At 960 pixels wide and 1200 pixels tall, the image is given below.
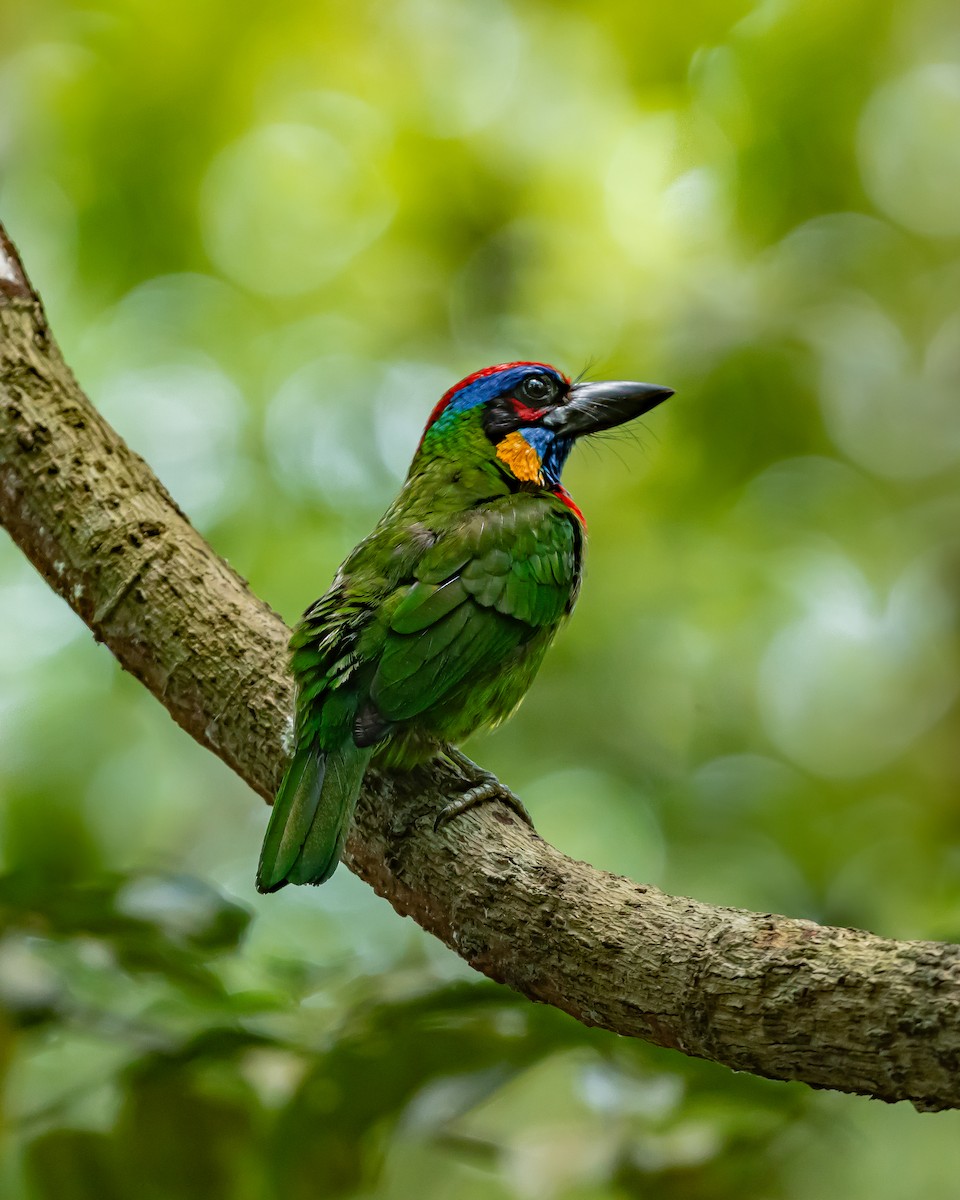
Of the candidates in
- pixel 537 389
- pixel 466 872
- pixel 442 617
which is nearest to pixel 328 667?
pixel 442 617

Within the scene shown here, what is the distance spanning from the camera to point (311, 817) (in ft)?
8.38

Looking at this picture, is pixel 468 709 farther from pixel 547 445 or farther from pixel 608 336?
pixel 608 336

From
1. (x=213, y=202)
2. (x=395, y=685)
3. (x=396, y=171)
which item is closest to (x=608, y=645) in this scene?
(x=396, y=171)

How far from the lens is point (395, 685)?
2846mm

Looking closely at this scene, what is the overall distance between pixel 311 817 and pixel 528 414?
1837 mm

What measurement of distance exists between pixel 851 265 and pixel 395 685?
5.19 m

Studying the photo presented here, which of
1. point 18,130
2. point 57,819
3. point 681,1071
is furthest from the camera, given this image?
point 18,130

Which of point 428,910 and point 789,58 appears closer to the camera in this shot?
point 428,910

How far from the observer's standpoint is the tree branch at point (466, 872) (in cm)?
173

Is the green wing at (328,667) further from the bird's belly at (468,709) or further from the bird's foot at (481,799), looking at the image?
the bird's foot at (481,799)

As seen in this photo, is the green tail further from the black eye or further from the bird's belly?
the black eye

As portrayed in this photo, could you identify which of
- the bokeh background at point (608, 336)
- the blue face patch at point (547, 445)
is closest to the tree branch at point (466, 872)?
the blue face patch at point (547, 445)

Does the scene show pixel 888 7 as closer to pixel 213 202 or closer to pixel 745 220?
pixel 745 220

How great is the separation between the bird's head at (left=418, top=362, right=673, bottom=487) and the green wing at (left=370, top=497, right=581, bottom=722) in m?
0.48
